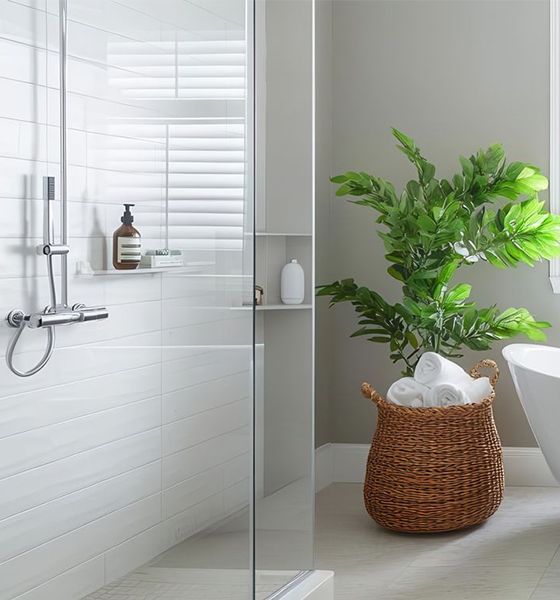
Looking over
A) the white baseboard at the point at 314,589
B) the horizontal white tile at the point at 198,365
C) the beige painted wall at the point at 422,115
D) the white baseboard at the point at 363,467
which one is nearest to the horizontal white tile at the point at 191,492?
the horizontal white tile at the point at 198,365

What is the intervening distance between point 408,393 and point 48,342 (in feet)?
7.22

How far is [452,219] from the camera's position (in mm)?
3869

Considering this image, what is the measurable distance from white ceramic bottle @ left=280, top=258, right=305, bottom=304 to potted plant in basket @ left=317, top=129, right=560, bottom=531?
1055 mm

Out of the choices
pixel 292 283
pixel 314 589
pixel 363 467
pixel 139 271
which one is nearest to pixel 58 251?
pixel 139 271

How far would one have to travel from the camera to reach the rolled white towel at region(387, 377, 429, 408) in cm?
380

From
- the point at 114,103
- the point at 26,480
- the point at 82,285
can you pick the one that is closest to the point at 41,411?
the point at 26,480

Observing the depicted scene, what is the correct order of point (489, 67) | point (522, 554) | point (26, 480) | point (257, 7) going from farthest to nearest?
point (489, 67), point (522, 554), point (257, 7), point (26, 480)

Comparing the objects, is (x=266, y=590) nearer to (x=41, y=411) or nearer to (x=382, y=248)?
(x=41, y=411)

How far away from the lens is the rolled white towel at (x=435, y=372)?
3.77 m

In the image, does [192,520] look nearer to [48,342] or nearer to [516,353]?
[48,342]

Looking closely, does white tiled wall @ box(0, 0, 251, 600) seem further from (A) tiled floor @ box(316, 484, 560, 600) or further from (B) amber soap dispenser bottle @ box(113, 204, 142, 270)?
(A) tiled floor @ box(316, 484, 560, 600)

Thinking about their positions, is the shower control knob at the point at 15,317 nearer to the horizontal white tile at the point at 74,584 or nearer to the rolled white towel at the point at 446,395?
the horizontal white tile at the point at 74,584

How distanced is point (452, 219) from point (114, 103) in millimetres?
2174

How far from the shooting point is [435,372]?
149 inches
